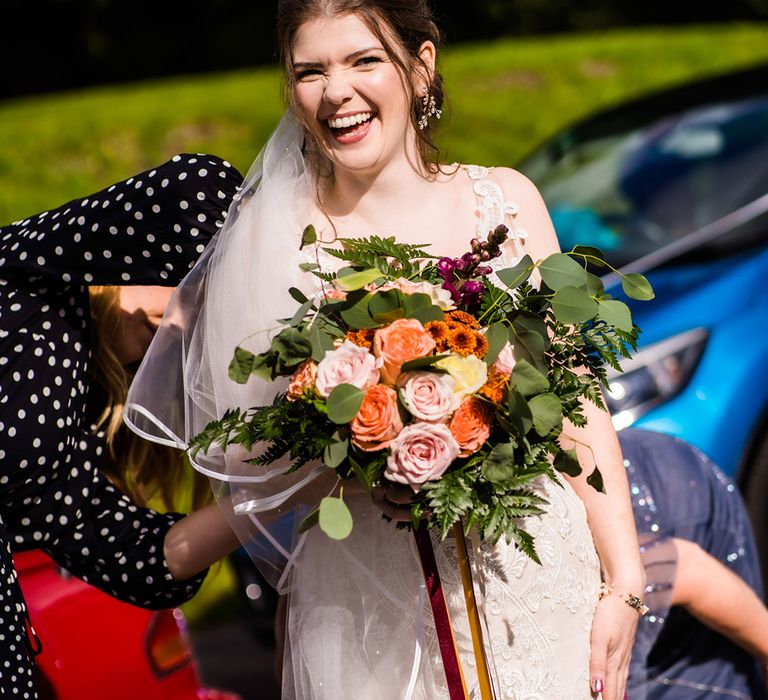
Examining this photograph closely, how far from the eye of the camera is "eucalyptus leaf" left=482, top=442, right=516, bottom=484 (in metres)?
1.98

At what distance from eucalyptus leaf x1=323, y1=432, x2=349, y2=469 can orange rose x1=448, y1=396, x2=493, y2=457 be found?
20 cm

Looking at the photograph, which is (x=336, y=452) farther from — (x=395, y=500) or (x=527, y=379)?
(x=527, y=379)

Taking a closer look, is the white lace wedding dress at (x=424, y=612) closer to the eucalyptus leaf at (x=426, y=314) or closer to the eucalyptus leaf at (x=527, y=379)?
the eucalyptus leaf at (x=527, y=379)

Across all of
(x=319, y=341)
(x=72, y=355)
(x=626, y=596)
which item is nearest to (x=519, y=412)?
(x=319, y=341)

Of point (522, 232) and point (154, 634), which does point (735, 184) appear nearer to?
point (522, 232)

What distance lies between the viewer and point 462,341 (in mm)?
2004

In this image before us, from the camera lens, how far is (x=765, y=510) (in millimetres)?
3777

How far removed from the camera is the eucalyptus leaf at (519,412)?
1962 millimetres

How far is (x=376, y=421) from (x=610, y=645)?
0.82 m

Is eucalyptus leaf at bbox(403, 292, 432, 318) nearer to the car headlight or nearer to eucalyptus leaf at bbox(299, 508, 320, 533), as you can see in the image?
eucalyptus leaf at bbox(299, 508, 320, 533)

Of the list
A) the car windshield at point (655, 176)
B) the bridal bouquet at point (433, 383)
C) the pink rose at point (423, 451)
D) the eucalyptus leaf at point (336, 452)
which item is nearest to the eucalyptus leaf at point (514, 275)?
the bridal bouquet at point (433, 383)

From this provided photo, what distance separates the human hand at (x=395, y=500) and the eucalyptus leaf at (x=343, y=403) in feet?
0.60

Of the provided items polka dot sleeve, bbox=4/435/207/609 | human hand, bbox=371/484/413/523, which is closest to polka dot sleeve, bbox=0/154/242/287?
polka dot sleeve, bbox=4/435/207/609

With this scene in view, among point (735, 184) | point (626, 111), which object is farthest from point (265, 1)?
point (735, 184)
